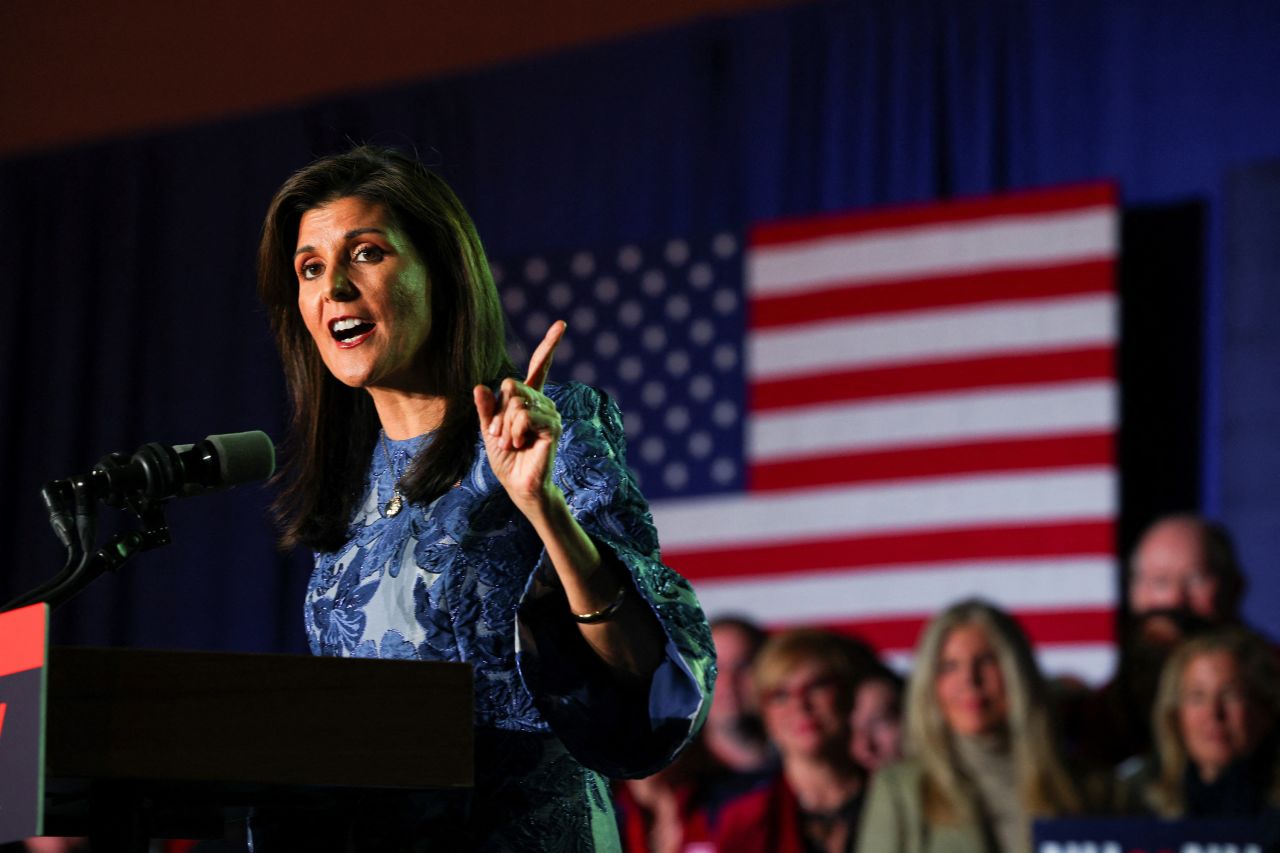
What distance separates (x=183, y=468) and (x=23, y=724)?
37 centimetres

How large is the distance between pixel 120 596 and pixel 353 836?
670 cm

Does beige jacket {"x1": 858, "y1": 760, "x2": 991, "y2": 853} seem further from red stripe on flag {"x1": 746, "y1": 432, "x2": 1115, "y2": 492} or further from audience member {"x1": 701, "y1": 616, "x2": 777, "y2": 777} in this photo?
red stripe on flag {"x1": 746, "y1": 432, "x2": 1115, "y2": 492}

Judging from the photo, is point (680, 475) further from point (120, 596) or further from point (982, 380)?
point (120, 596)

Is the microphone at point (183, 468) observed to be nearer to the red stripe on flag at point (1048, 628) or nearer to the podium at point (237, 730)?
the podium at point (237, 730)

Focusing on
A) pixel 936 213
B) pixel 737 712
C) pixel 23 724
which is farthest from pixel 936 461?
pixel 23 724

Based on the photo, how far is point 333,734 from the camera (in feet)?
4.22

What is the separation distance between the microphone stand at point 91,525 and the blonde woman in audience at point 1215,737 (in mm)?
3635

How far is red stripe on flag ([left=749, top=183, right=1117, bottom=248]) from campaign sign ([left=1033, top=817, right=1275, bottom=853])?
260 cm

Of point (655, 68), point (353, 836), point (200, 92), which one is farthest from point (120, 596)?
point (353, 836)

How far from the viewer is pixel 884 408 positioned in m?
6.29

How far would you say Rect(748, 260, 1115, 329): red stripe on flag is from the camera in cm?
595

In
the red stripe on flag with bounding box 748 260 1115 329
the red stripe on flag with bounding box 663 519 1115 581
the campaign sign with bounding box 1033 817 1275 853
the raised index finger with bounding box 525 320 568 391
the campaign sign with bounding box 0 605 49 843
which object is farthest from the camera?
the red stripe on flag with bounding box 748 260 1115 329

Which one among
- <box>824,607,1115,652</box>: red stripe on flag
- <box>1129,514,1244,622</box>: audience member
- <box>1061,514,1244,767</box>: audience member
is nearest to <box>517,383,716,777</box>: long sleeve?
<box>1061,514,1244,767</box>: audience member

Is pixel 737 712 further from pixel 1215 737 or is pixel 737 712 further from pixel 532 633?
pixel 532 633
